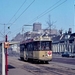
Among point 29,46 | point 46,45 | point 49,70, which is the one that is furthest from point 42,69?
point 29,46

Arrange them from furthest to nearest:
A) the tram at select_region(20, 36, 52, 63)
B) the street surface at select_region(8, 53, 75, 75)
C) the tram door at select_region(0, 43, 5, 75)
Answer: the tram at select_region(20, 36, 52, 63) → the street surface at select_region(8, 53, 75, 75) → the tram door at select_region(0, 43, 5, 75)

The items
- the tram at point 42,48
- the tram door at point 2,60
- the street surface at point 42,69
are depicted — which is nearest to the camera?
the tram door at point 2,60

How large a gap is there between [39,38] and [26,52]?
6.52 m

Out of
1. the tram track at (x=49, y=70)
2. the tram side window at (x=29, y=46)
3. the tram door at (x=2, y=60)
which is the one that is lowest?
the tram track at (x=49, y=70)

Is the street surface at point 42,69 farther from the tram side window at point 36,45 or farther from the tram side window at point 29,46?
the tram side window at point 29,46

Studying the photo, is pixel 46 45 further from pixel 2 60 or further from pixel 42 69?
pixel 2 60

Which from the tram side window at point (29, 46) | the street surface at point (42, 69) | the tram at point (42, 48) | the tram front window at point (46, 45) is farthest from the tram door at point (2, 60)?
the tram side window at point (29, 46)

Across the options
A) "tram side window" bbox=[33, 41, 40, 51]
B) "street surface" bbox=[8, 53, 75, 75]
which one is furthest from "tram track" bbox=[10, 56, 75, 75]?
"tram side window" bbox=[33, 41, 40, 51]

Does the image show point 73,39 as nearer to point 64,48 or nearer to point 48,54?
point 64,48

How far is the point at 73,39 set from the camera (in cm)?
9156

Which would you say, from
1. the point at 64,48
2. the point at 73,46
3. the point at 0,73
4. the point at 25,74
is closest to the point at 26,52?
the point at 25,74

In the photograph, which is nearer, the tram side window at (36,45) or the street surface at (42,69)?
the street surface at (42,69)

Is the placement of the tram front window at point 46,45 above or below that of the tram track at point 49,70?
above

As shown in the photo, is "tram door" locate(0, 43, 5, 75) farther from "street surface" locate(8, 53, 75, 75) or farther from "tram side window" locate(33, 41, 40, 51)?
"tram side window" locate(33, 41, 40, 51)
